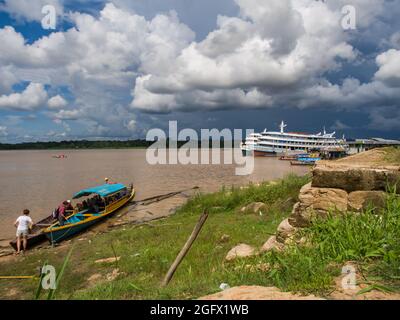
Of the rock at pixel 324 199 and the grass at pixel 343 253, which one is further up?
the rock at pixel 324 199

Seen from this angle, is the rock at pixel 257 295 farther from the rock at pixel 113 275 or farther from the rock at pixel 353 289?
the rock at pixel 113 275

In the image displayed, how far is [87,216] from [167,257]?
9613 millimetres

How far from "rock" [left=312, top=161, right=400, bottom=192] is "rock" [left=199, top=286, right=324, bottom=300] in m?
2.97

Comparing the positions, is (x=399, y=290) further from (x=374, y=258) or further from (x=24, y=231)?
(x=24, y=231)

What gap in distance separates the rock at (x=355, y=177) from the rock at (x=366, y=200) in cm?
13

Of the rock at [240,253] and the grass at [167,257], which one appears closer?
the grass at [167,257]

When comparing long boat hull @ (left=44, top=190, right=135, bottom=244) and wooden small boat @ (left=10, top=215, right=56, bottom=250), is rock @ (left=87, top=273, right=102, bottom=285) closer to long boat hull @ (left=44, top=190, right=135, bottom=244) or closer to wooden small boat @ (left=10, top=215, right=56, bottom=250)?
long boat hull @ (left=44, top=190, right=135, bottom=244)

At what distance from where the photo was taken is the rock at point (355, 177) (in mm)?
5477

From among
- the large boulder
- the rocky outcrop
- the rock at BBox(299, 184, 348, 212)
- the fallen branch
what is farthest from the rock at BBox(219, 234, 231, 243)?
the rock at BBox(299, 184, 348, 212)

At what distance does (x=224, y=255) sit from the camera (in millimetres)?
8484

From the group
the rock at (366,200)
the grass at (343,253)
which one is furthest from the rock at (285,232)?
the rock at (366,200)

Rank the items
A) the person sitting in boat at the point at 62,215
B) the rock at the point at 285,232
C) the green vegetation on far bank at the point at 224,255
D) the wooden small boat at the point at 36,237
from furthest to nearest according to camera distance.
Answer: the person sitting in boat at the point at 62,215, the wooden small boat at the point at 36,237, the rock at the point at 285,232, the green vegetation on far bank at the point at 224,255

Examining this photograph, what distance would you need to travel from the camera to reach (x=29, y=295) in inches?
326
